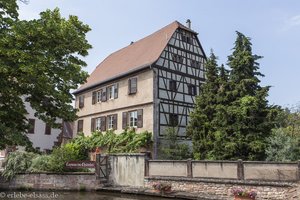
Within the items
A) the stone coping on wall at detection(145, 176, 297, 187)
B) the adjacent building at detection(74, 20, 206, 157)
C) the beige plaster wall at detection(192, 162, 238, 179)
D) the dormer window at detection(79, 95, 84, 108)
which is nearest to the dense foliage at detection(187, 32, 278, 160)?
the beige plaster wall at detection(192, 162, 238, 179)

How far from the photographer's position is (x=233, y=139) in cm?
1945

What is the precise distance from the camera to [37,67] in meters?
6.91

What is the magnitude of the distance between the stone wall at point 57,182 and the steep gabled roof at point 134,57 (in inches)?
353

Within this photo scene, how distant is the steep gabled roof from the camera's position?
26938 millimetres

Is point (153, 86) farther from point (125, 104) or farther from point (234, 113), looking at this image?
point (234, 113)

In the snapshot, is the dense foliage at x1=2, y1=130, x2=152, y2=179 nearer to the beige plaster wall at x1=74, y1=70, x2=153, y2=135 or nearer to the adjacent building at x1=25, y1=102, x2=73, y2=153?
the beige plaster wall at x1=74, y1=70, x2=153, y2=135

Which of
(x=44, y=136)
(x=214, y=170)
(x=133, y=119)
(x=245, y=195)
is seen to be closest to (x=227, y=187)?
(x=214, y=170)

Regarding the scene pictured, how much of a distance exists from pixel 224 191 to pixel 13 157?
14981 mm

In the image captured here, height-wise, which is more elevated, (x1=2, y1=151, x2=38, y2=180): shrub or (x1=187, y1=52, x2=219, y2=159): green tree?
(x1=187, y1=52, x2=219, y2=159): green tree

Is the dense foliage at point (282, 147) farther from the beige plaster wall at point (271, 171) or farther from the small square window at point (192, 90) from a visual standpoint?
the small square window at point (192, 90)

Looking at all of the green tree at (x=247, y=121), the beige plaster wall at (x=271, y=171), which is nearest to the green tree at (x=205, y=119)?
the green tree at (x=247, y=121)

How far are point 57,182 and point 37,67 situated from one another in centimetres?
1594

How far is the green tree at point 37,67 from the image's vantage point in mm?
7028

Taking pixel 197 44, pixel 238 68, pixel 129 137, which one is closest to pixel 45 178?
pixel 129 137
